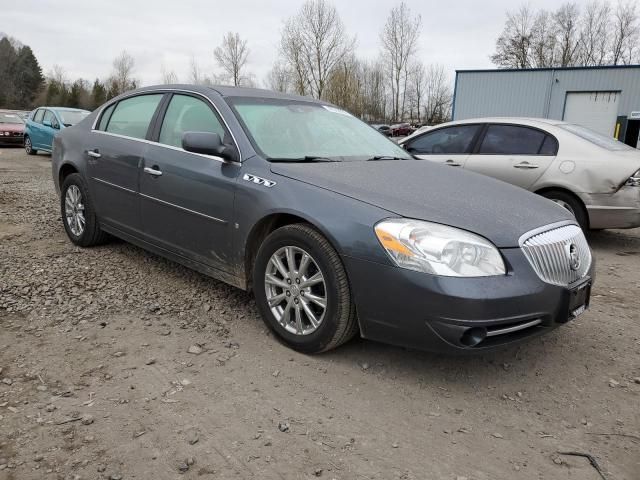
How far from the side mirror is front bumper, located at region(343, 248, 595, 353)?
1.17m

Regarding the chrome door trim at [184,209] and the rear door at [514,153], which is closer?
the chrome door trim at [184,209]

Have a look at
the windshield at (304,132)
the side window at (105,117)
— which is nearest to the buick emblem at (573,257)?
the windshield at (304,132)

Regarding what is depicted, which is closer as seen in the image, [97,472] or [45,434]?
[97,472]

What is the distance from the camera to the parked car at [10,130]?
19.0 m

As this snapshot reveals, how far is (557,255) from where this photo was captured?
9.53 feet

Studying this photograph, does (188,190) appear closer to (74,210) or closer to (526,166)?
(74,210)

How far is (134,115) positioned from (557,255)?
137 inches

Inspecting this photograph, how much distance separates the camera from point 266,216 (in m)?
3.22

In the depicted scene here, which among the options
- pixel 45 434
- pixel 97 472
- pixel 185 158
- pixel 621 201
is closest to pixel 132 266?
pixel 185 158

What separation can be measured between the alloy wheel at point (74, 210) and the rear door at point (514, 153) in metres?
4.45

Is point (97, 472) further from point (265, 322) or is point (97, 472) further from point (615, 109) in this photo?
point (615, 109)

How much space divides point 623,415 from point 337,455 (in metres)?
1.51

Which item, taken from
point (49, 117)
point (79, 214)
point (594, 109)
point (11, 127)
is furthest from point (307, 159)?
point (594, 109)

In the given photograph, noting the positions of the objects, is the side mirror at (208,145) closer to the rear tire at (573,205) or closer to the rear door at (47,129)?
the rear tire at (573,205)
